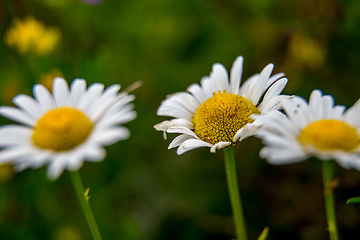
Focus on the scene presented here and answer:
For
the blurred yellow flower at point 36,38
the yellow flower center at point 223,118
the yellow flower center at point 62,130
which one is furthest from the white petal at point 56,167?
the blurred yellow flower at point 36,38

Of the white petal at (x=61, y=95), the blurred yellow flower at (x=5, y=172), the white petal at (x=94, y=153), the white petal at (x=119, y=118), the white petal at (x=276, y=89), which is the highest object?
the blurred yellow flower at (x=5, y=172)

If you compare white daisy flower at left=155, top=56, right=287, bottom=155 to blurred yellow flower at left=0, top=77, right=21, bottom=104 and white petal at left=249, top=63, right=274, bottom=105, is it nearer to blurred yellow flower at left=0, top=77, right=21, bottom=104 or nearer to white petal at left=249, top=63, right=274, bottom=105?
white petal at left=249, top=63, right=274, bottom=105

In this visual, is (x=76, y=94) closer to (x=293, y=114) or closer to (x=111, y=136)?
(x=111, y=136)

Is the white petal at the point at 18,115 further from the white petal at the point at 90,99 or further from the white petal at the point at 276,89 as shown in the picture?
the white petal at the point at 276,89

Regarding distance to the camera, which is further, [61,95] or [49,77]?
[49,77]

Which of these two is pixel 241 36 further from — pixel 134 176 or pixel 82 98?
pixel 82 98

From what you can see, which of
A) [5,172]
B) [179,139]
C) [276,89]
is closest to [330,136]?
[276,89]

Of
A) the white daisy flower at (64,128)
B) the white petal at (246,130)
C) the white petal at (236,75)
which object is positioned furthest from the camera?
the white petal at (236,75)
